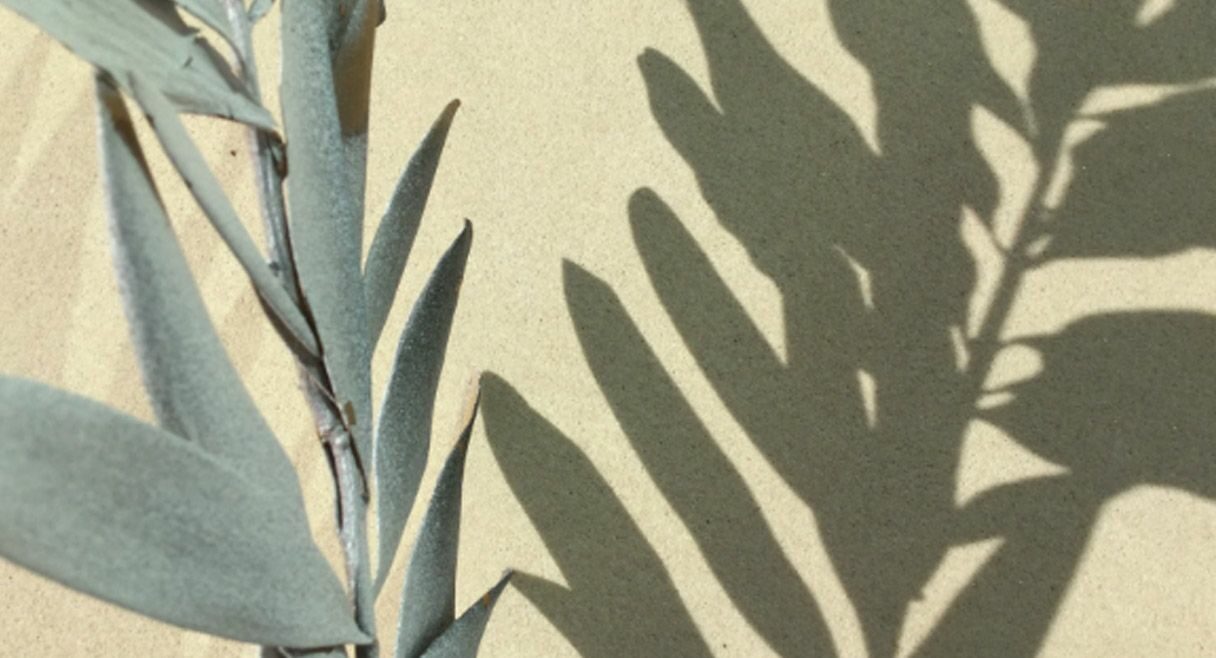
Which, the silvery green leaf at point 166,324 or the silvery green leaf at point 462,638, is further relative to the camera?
the silvery green leaf at point 462,638

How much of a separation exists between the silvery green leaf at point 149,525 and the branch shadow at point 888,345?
19.6 inches

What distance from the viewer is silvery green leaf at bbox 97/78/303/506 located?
328 mm

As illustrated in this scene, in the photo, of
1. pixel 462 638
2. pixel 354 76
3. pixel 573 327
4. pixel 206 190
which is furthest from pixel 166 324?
pixel 573 327

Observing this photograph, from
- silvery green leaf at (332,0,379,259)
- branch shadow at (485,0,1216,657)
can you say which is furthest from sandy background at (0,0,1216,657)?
silvery green leaf at (332,0,379,259)

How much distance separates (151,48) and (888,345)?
59 centimetres

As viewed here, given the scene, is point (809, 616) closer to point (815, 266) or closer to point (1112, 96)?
point (815, 266)

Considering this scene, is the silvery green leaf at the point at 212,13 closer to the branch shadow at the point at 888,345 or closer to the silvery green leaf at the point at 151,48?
the silvery green leaf at the point at 151,48

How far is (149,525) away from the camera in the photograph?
0.33 metres

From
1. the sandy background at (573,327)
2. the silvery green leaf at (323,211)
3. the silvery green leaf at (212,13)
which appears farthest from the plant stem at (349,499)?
the sandy background at (573,327)

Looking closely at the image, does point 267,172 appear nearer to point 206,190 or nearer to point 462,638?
point 206,190

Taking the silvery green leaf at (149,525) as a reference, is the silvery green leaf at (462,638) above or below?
below

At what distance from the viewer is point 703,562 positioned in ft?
2.83

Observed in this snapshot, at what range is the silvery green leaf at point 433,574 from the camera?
529 millimetres

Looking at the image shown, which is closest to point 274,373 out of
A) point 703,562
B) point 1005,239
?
point 703,562
